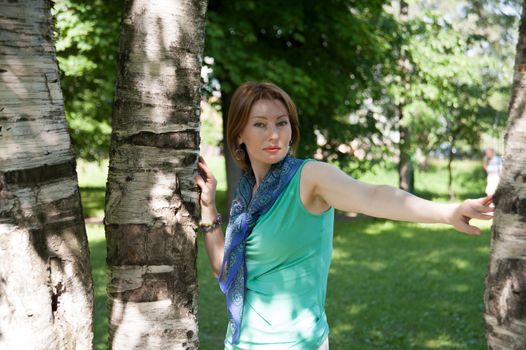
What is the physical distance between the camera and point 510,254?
2.49 m

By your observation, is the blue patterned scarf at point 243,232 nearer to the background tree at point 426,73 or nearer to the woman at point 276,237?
the woman at point 276,237

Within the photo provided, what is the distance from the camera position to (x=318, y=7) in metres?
13.6

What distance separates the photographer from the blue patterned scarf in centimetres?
267

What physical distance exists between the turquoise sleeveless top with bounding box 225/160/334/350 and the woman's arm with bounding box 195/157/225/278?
0.77 ft

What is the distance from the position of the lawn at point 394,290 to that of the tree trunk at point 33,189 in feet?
15.7

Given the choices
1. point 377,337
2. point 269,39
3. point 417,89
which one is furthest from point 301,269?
point 417,89

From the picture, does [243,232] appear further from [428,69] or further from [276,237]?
[428,69]

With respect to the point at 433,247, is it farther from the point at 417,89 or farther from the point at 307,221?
the point at 307,221

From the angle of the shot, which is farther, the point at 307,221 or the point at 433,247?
the point at 433,247

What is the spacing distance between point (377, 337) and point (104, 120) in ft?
39.0

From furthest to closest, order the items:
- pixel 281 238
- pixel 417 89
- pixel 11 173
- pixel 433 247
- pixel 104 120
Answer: pixel 104 120 < pixel 417 89 < pixel 433 247 < pixel 281 238 < pixel 11 173

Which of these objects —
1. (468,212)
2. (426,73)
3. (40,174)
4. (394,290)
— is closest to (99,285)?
(394,290)

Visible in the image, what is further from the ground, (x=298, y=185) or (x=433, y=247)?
(x=298, y=185)

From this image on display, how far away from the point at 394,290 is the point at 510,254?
23.5 feet
